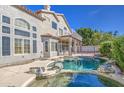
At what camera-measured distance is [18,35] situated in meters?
14.7

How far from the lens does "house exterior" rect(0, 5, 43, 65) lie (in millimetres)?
12610

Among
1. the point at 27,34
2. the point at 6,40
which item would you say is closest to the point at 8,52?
the point at 6,40

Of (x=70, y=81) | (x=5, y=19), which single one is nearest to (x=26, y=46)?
(x=5, y=19)

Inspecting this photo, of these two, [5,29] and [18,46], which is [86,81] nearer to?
[5,29]

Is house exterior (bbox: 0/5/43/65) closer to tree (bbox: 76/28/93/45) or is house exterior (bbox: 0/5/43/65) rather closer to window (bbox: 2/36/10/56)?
window (bbox: 2/36/10/56)

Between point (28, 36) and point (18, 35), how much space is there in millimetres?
1907

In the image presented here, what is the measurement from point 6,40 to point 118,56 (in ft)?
23.3

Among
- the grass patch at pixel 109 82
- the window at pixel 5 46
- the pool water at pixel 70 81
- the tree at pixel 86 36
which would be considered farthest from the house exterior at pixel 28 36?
the grass patch at pixel 109 82

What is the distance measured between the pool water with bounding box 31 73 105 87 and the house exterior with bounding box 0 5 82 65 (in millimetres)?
3956

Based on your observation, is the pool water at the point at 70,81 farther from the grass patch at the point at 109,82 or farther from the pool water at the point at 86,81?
the grass patch at the point at 109,82

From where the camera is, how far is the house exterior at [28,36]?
12.8 m
